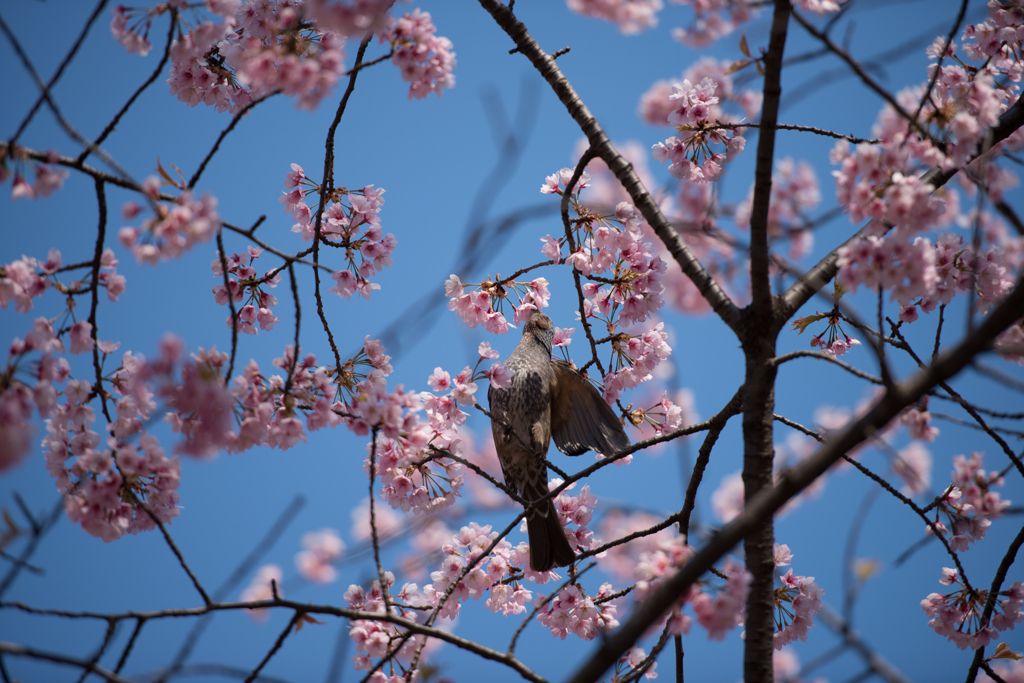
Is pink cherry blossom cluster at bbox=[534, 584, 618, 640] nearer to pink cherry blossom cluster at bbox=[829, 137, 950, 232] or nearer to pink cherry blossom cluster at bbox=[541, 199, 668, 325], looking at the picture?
pink cherry blossom cluster at bbox=[541, 199, 668, 325]

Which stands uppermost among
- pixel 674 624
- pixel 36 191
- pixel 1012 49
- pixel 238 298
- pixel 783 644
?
pixel 1012 49

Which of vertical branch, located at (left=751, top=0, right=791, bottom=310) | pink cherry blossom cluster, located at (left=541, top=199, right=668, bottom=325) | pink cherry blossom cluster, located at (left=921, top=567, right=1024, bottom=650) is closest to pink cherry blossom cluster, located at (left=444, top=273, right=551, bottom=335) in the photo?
pink cherry blossom cluster, located at (left=541, top=199, right=668, bottom=325)

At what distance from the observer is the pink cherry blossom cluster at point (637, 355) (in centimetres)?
261

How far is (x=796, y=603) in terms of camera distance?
7.22ft

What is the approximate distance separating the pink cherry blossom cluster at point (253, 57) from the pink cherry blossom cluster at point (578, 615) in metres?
1.97

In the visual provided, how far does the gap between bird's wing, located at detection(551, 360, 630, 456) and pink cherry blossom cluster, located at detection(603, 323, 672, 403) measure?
0.53ft

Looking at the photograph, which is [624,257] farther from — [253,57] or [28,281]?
[28,281]

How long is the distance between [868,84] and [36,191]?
6.82 ft

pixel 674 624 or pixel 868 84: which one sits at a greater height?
pixel 868 84

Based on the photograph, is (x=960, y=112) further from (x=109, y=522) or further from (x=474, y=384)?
(x=109, y=522)

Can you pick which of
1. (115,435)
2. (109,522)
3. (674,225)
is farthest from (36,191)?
(674,225)

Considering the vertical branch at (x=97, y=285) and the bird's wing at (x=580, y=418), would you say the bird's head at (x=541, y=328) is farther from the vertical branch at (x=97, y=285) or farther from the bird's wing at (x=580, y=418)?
the vertical branch at (x=97, y=285)

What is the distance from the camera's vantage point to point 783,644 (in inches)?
87.9

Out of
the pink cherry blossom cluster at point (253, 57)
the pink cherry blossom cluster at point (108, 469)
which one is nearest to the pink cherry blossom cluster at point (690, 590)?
the pink cherry blossom cluster at point (108, 469)
